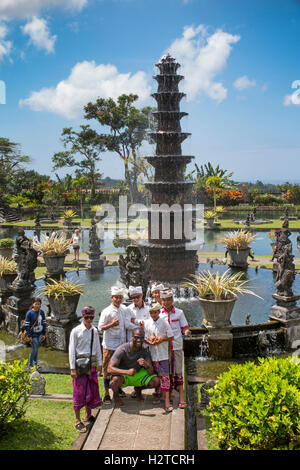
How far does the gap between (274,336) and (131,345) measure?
4569 mm

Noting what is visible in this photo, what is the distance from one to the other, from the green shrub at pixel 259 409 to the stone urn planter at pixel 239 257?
40.5 ft

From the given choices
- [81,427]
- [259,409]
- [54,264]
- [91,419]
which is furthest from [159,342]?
[54,264]

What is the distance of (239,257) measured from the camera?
17.0 metres

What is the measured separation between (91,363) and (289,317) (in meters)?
5.37

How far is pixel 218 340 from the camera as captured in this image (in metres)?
8.45

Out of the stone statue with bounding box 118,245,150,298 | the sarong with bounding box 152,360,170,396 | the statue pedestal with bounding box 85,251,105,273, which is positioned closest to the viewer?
the sarong with bounding box 152,360,170,396

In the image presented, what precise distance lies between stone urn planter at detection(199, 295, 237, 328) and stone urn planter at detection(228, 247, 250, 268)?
8.62m

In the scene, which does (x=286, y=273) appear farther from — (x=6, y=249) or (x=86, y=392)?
(x=6, y=249)

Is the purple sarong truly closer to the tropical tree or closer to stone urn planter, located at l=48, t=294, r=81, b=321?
stone urn planter, located at l=48, t=294, r=81, b=321

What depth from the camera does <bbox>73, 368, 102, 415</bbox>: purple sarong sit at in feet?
17.3

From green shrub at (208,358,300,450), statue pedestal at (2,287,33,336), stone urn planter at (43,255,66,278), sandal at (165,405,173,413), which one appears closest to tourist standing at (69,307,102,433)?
sandal at (165,405,173,413)

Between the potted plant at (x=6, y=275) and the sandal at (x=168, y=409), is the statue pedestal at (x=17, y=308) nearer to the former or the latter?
the potted plant at (x=6, y=275)

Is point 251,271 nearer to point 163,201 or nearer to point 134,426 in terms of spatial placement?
point 163,201

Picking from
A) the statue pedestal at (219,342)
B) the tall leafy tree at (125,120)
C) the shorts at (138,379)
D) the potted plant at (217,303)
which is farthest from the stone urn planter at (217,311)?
the tall leafy tree at (125,120)
